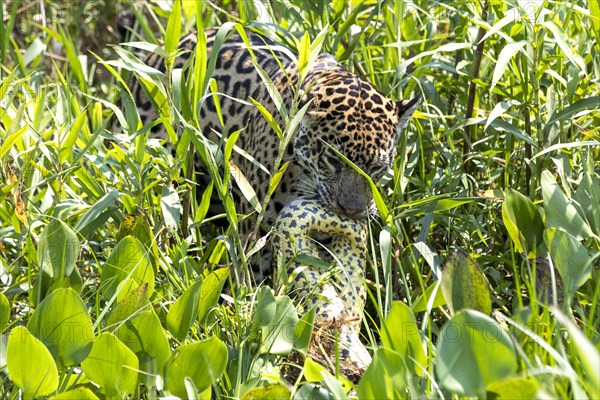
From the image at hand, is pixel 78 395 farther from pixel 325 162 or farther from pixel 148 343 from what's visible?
pixel 325 162

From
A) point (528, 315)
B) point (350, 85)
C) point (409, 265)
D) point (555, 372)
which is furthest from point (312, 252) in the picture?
point (555, 372)

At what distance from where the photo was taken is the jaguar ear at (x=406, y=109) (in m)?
3.69

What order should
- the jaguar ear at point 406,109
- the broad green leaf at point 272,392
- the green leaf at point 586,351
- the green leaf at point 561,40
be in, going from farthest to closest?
the jaguar ear at point 406,109 → the green leaf at point 561,40 → the broad green leaf at point 272,392 → the green leaf at point 586,351

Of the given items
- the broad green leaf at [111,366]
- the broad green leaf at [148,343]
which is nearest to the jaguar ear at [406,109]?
the broad green leaf at [148,343]

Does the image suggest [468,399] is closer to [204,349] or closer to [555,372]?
[555,372]

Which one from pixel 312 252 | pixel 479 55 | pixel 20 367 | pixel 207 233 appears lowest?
pixel 207 233

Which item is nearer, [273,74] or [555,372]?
[555,372]

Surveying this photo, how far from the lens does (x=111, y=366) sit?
2449 millimetres

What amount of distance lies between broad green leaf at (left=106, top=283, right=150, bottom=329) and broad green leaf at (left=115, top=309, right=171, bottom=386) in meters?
0.12

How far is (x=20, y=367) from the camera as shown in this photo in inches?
91.6

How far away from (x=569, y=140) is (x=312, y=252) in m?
1.15

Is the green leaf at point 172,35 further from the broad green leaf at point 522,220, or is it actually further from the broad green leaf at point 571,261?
the broad green leaf at point 571,261

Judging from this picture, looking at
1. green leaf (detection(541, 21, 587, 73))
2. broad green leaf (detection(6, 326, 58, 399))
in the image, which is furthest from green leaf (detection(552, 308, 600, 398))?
green leaf (detection(541, 21, 587, 73))

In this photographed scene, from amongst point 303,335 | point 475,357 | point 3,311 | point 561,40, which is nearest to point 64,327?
point 3,311
